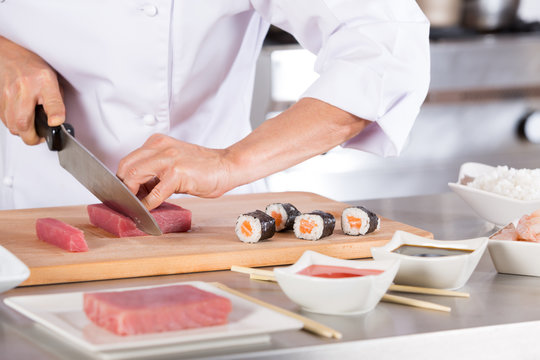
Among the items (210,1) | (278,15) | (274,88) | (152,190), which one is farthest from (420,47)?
(274,88)

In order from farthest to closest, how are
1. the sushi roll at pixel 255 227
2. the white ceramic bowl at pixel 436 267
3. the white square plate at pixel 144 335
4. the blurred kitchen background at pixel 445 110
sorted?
the blurred kitchen background at pixel 445 110, the sushi roll at pixel 255 227, the white ceramic bowl at pixel 436 267, the white square plate at pixel 144 335

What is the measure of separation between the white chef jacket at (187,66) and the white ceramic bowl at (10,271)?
746 mm

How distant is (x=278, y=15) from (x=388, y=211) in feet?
1.73

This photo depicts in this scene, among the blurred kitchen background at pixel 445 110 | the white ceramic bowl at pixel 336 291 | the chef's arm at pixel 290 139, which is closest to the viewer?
the white ceramic bowl at pixel 336 291

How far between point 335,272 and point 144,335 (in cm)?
31

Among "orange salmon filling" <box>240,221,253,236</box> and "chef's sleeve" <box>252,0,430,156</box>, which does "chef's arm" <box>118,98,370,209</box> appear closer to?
"chef's sleeve" <box>252,0,430,156</box>

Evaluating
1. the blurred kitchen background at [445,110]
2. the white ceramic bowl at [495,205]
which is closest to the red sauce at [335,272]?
the white ceramic bowl at [495,205]

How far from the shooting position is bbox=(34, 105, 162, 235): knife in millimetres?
1540

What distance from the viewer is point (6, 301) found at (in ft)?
3.67

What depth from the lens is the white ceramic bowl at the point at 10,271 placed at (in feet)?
3.75

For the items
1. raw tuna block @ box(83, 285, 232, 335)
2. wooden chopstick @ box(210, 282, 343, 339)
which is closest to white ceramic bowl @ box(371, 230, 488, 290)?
wooden chopstick @ box(210, 282, 343, 339)

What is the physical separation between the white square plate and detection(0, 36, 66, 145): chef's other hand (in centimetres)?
66

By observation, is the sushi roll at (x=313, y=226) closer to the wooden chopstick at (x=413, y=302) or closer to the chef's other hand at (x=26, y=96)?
the wooden chopstick at (x=413, y=302)

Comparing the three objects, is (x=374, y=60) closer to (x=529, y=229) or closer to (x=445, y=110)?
(x=529, y=229)
